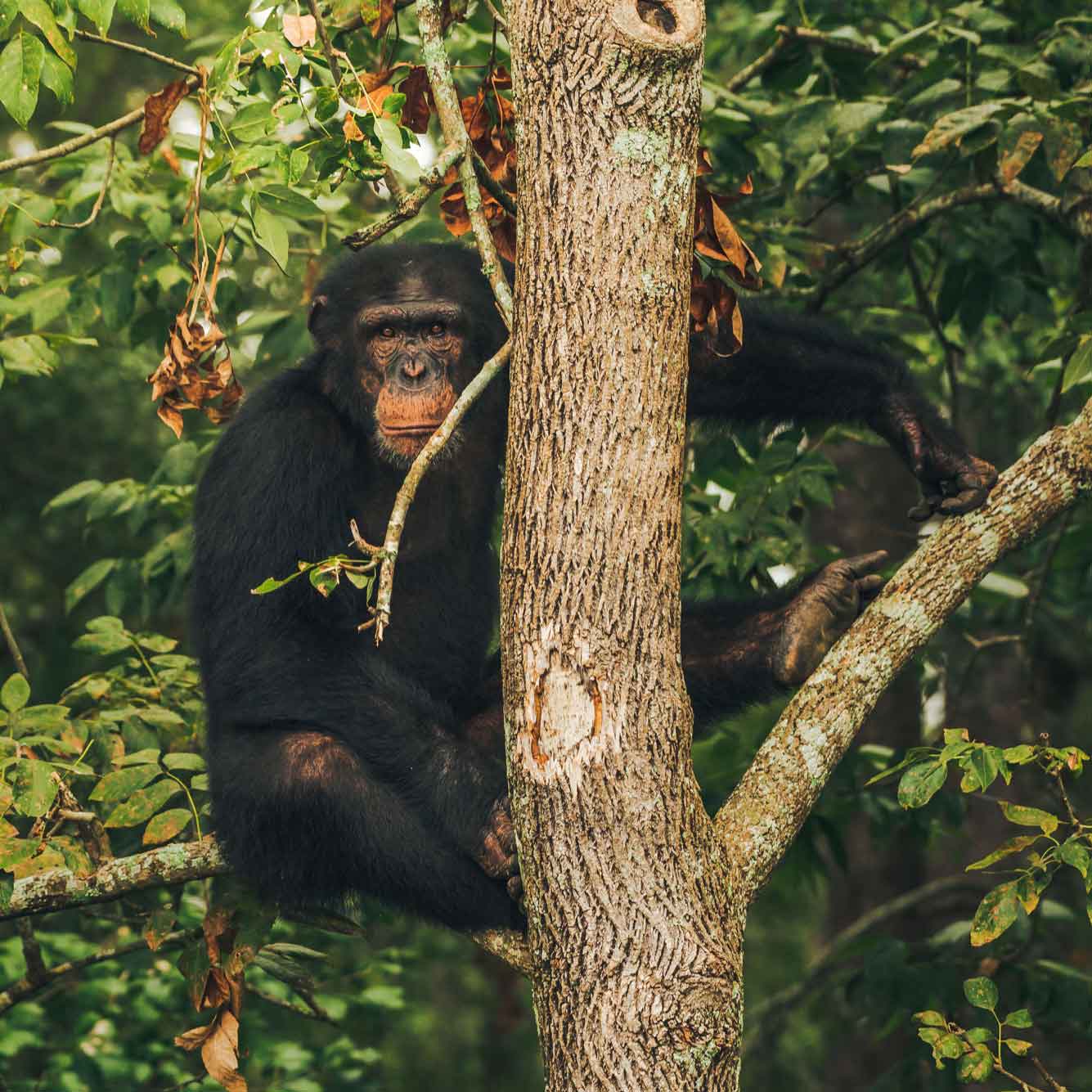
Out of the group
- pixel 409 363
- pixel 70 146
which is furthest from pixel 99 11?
pixel 409 363

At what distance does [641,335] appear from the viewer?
258cm

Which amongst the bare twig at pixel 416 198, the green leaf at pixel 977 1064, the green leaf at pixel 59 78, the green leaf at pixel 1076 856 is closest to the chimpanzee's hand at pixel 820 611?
the green leaf at pixel 1076 856

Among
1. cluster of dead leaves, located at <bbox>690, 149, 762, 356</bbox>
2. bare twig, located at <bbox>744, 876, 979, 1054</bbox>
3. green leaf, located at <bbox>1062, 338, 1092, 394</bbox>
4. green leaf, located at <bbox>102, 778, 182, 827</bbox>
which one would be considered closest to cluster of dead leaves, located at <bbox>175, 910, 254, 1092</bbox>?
green leaf, located at <bbox>102, 778, 182, 827</bbox>

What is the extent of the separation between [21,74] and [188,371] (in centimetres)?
82

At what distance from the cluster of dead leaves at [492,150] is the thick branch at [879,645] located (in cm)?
135

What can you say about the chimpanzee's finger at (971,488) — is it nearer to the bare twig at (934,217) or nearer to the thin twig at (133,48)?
the bare twig at (934,217)

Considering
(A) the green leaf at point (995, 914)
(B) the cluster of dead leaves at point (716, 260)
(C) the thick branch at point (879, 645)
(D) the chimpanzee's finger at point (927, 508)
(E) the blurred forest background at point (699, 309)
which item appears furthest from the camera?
(D) the chimpanzee's finger at point (927, 508)

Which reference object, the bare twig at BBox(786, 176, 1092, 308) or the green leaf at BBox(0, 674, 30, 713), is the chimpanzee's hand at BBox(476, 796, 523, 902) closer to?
the green leaf at BBox(0, 674, 30, 713)

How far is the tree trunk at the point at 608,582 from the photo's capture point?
2.48 m

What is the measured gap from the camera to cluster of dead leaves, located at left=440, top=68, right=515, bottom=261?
367cm

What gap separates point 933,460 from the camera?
149 inches

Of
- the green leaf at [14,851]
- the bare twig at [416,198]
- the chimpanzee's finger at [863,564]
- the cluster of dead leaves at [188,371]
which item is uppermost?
the bare twig at [416,198]

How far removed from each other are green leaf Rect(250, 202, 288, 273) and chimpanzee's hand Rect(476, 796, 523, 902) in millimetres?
1459

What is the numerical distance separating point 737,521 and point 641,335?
1968 millimetres
